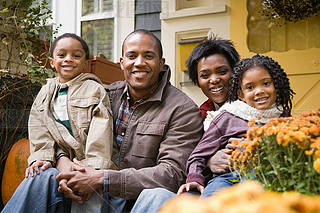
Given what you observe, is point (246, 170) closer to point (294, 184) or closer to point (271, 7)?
point (294, 184)

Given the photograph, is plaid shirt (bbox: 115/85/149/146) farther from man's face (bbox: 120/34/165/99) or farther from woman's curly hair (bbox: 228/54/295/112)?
woman's curly hair (bbox: 228/54/295/112)

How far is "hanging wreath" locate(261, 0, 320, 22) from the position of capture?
10.3 feet

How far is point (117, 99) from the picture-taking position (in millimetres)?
1982

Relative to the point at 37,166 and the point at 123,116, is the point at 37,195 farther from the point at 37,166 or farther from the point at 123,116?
the point at 123,116

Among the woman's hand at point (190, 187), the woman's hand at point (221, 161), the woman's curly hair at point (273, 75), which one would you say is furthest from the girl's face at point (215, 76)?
the woman's hand at point (190, 187)

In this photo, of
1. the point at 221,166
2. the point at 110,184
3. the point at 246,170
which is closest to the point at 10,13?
the point at 110,184

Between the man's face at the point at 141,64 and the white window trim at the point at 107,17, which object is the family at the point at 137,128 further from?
the white window trim at the point at 107,17

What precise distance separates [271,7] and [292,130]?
8.99ft

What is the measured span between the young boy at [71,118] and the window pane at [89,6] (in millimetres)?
1792

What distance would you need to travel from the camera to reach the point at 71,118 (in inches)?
72.7

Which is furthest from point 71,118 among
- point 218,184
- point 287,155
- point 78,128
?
point 287,155

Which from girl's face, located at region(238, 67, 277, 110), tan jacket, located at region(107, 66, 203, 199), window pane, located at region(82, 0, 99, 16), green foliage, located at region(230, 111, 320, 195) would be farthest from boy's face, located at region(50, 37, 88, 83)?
→ window pane, located at region(82, 0, 99, 16)

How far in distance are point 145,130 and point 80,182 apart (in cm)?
37

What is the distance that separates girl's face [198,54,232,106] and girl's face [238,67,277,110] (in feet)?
0.97
